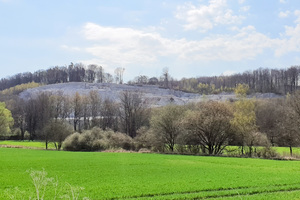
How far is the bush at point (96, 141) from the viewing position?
67.6 metres

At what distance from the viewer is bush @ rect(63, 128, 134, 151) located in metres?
67.6

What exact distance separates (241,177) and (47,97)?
353 ft

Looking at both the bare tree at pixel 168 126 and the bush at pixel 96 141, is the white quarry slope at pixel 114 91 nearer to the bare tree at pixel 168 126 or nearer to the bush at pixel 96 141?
the bush at pixel 96 141

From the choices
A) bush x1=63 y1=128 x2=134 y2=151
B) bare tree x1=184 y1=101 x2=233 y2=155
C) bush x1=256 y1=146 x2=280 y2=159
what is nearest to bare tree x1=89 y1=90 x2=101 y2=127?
bush x1=63 y1=128 x2=134 y2=151

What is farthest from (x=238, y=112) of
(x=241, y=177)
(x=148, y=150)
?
(x=241, y=177)

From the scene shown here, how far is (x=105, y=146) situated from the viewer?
67.9 meters

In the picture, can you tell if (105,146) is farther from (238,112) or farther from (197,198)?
(197,198)

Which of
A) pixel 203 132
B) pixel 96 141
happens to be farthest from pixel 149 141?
pixel 96 141

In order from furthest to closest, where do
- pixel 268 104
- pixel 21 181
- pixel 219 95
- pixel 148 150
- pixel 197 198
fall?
pixel 219 95 → pixel 268 104 → pixel 148 150 → pixel 21 181 → pixel 197 198

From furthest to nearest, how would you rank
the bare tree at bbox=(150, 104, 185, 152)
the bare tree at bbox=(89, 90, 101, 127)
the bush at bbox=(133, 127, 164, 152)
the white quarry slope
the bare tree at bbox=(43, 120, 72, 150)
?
the white quarry slope < the bare tree at bbox=(89, 90, 101, 127) < the bare tree at bbox=(43, 120, 72, 150) < the bush at bbox=(133, 127, 164, 152) < the bare tree at bbox=(150, 104, 185, 152)

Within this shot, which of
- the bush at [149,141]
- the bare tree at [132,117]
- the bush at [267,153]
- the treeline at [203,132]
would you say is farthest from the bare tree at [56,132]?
the bush at [267,153]

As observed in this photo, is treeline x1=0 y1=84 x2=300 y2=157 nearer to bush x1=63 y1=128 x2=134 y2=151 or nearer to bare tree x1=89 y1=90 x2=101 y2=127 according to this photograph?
bush x1=63 y1=128 x2=134 y2=151

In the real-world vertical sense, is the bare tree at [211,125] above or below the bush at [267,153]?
above

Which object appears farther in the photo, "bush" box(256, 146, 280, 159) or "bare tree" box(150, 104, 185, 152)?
"bare tree" box(150, 104, 185, 152)
